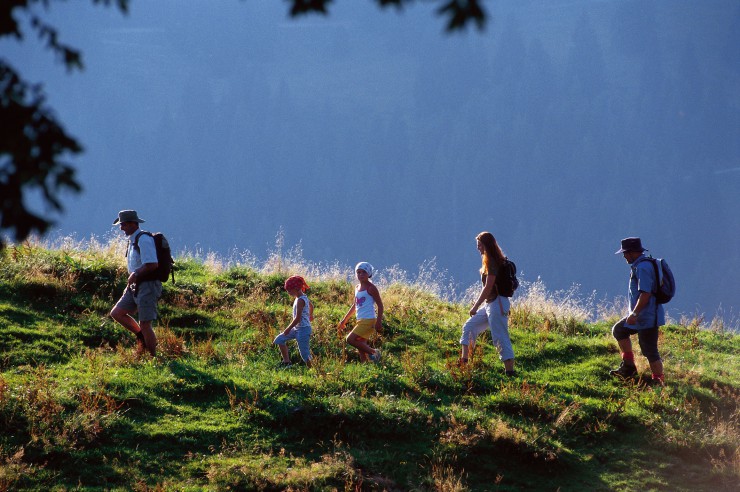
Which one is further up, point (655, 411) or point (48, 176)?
point (655, 411)

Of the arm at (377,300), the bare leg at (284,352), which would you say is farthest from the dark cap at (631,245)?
the bare leg at (284,352)

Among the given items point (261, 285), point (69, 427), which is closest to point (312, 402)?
point (69, 427)

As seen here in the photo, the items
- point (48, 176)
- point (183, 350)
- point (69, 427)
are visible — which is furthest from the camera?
point (183, 350)

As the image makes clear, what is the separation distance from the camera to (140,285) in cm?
1065

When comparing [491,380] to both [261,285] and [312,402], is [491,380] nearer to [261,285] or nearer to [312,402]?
[312,402]

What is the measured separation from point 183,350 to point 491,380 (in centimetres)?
468

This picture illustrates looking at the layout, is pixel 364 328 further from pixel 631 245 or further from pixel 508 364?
pixel 631 245

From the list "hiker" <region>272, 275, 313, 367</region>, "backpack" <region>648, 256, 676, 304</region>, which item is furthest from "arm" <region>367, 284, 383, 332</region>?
"backpack" <region>648, 256, 676, 304</region>

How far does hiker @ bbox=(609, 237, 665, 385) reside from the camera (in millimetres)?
10352

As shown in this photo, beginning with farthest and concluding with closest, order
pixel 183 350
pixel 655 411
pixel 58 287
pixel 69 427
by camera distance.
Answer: pixel 58 287
pixel 183 350
pixel 655 411
pixel 69 427

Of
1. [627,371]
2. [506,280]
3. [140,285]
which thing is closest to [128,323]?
[140,285]

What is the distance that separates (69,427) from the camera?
8062mm

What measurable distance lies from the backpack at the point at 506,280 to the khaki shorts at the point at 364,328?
1976 millimetres

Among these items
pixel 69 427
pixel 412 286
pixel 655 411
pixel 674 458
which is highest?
pixel 412 286
